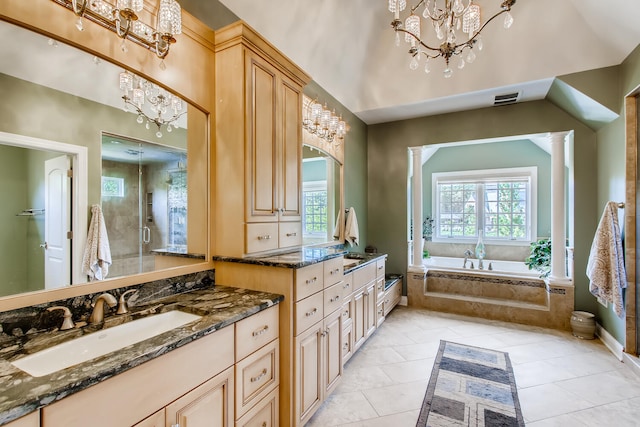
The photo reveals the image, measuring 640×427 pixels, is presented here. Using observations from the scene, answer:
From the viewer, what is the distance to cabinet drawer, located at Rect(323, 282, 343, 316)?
6.36 ft

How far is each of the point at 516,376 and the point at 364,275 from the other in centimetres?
151

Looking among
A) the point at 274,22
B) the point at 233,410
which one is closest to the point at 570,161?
the point at 274,22

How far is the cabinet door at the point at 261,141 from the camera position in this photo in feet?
5.70

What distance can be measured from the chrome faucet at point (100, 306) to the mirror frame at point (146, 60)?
0.24ft

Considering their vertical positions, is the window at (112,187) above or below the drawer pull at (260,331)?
above

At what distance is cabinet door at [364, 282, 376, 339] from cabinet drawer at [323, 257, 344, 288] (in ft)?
2.90

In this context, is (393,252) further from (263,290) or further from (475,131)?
(263,290)

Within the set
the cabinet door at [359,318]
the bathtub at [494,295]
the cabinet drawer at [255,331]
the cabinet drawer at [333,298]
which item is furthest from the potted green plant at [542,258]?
the cabinet drawer at [255,331]

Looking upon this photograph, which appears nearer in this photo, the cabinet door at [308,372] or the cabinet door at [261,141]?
the cabinet door at [308,372]

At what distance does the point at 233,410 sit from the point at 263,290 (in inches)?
23.2

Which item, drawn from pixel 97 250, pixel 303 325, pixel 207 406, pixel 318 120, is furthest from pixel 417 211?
pixel 97 250

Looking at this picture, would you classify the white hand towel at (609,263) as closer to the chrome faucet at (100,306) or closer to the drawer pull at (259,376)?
the drawer pull at (259,376)

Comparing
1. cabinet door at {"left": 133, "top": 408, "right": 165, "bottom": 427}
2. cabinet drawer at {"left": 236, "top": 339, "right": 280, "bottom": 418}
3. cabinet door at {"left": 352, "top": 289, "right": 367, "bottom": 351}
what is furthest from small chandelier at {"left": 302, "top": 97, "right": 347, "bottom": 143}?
cabinet door at {"left": 133, "top": 408, "right": 165, "bottom": 427}

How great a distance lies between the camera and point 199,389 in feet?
3.58
